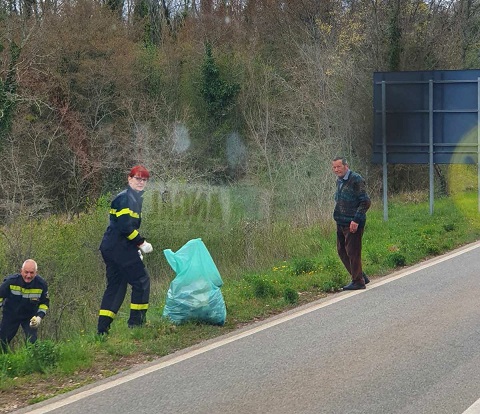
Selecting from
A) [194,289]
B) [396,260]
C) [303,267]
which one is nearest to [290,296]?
[194,289]

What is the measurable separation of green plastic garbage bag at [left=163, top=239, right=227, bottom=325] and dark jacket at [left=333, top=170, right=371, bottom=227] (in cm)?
317

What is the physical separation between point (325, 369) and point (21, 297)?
4.78 meters

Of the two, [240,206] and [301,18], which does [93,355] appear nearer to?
[240,206]

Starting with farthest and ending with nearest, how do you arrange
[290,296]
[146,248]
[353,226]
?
1. [353,226]
2. [290,296]
3. [146,248]

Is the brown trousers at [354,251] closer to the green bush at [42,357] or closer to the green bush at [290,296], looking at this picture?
the green bush at [290,296]

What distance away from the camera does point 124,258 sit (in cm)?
962

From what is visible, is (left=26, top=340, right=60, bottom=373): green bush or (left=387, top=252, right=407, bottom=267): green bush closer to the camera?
(left=26, top=340, right=60, bottom=373): green bush

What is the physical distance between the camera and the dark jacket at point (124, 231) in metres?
9.52

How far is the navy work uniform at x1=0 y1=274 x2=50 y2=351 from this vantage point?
11094 millimetres

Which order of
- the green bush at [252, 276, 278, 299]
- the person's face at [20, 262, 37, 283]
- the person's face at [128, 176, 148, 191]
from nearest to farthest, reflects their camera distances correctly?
the person's face at [128, 176, 148, 191] < the person's face at [20, 262, 37, 283] < the green bush at [252, 276, 278, 299]

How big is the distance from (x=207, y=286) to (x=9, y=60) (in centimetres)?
2577

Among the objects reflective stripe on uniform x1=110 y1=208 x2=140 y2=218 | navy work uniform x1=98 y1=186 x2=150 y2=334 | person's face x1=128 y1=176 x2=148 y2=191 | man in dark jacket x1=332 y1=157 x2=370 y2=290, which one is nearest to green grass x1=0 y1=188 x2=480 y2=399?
navy work uniform x1=98 y1=186 x2=150 y2=334

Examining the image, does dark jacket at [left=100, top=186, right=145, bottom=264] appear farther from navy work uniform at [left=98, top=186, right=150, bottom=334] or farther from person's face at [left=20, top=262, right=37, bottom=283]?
person's face at [left=20, top=262, right=37, bottom=283]

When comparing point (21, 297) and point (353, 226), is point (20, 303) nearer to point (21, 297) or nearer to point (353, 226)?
point (21, 297)
